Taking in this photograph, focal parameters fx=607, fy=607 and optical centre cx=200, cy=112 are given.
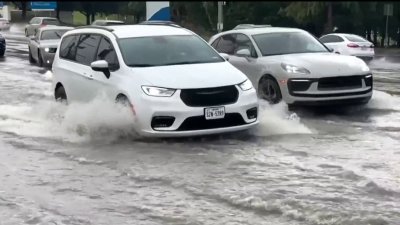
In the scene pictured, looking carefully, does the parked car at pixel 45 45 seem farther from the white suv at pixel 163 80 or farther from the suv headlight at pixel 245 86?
the suv headlight at pixel 245 86

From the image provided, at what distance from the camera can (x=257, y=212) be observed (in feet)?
16.6

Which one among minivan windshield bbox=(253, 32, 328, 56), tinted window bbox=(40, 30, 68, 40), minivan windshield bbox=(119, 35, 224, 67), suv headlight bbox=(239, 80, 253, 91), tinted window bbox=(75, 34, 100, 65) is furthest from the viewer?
tinted window bbox=(40, 30, 68, 40)

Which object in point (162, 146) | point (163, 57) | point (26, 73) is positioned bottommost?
point (26, 73)

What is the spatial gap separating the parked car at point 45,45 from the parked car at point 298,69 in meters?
12.5

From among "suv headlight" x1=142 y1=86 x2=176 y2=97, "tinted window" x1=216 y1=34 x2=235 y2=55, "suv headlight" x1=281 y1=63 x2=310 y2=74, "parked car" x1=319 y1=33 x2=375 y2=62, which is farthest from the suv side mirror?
"parked car" x1=319 y1=33 x2=375 y2=62

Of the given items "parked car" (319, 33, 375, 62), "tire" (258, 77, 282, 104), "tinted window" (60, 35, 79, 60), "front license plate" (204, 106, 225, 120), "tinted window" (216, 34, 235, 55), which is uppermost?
"tinted window" (60, 35, 79, 60)

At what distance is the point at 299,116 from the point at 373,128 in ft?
4.90

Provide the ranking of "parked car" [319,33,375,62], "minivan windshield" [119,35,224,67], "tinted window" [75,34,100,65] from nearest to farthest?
"minivan windshield" [119,35,224,67] → "tinted window" [75,34,100,65] → "parked car" [319,33,375,62]

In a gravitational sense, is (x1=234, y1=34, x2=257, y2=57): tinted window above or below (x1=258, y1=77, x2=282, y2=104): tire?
above

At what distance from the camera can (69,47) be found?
1035 cm

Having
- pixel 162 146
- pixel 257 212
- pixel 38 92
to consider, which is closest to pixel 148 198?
pixel 257 212

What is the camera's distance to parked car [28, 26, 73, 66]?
22.8 metres

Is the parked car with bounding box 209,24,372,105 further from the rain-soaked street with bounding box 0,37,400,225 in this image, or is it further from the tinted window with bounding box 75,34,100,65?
the tinted window with bounding box 75,34,100,65

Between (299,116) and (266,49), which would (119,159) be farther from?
(266,49)
